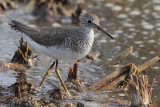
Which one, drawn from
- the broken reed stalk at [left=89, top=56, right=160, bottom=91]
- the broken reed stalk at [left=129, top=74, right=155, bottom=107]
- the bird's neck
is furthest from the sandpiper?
the broken reed stalk at [left=129, top=74, right=155, bottom=107]

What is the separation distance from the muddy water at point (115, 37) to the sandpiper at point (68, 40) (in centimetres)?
109

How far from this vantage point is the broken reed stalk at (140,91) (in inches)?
263

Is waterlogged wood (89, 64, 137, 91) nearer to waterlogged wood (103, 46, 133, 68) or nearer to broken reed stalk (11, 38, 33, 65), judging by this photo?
waterlogged wood (103, 46, 133, 68)

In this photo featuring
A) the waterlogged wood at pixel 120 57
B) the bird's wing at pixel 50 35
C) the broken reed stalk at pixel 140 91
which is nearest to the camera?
the broken reed stalk at pixel 140 91

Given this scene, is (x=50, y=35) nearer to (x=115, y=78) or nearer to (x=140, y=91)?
(x=115, y=78)

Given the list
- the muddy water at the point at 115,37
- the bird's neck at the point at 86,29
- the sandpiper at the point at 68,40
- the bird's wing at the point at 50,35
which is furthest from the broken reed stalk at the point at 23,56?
the bird's neck at the point at 86,29

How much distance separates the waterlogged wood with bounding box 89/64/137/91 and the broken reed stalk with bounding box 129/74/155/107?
3.23 ft

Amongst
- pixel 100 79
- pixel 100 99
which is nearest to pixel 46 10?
pixel 100 79

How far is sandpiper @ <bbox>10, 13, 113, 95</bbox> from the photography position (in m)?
7.01

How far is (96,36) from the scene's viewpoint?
10.9 meters

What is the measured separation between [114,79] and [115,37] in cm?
321

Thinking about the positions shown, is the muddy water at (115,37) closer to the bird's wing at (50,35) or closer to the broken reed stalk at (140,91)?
the broken reed stalk at (140,91)

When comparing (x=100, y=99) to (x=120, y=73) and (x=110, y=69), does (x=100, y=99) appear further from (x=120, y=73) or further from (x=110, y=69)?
(x=110, y=69)

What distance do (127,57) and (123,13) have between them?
A: 3.54m
